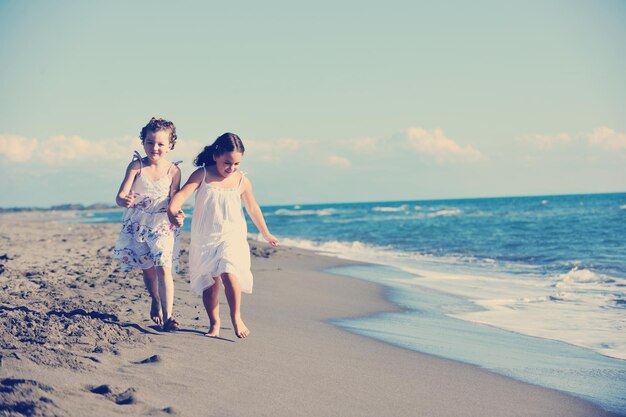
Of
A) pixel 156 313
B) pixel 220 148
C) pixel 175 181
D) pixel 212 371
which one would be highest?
pixel 220 148

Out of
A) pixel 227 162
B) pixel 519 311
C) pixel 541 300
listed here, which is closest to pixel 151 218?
pixel 227 162

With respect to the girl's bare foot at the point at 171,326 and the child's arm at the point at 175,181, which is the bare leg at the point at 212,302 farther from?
the child's arm at the point at 175,181

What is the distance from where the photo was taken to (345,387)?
11.4 feet

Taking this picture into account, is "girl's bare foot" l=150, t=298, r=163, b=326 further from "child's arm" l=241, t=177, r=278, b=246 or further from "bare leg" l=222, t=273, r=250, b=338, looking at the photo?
"child's arm" l=241, t=177, r=278, b=246

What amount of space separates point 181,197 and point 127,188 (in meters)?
0.46

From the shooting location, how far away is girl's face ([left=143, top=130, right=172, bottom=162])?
4621 mm

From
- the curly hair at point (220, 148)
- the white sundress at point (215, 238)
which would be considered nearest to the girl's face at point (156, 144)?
the curly hair at point (220, 148)

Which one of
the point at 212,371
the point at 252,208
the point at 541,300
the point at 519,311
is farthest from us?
the point at 541,300

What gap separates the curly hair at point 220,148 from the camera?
4496mm

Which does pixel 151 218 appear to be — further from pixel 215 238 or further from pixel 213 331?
pixel 213 331

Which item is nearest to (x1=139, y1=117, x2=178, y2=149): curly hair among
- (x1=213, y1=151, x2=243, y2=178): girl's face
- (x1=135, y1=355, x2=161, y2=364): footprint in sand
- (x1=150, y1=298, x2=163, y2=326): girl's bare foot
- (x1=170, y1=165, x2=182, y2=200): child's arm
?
(x1=170, y1=165, x2=182, y2=200): child's arm

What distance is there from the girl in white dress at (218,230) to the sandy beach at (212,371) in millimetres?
296

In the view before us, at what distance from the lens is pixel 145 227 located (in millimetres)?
4609

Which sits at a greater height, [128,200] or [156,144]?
[156,144]
